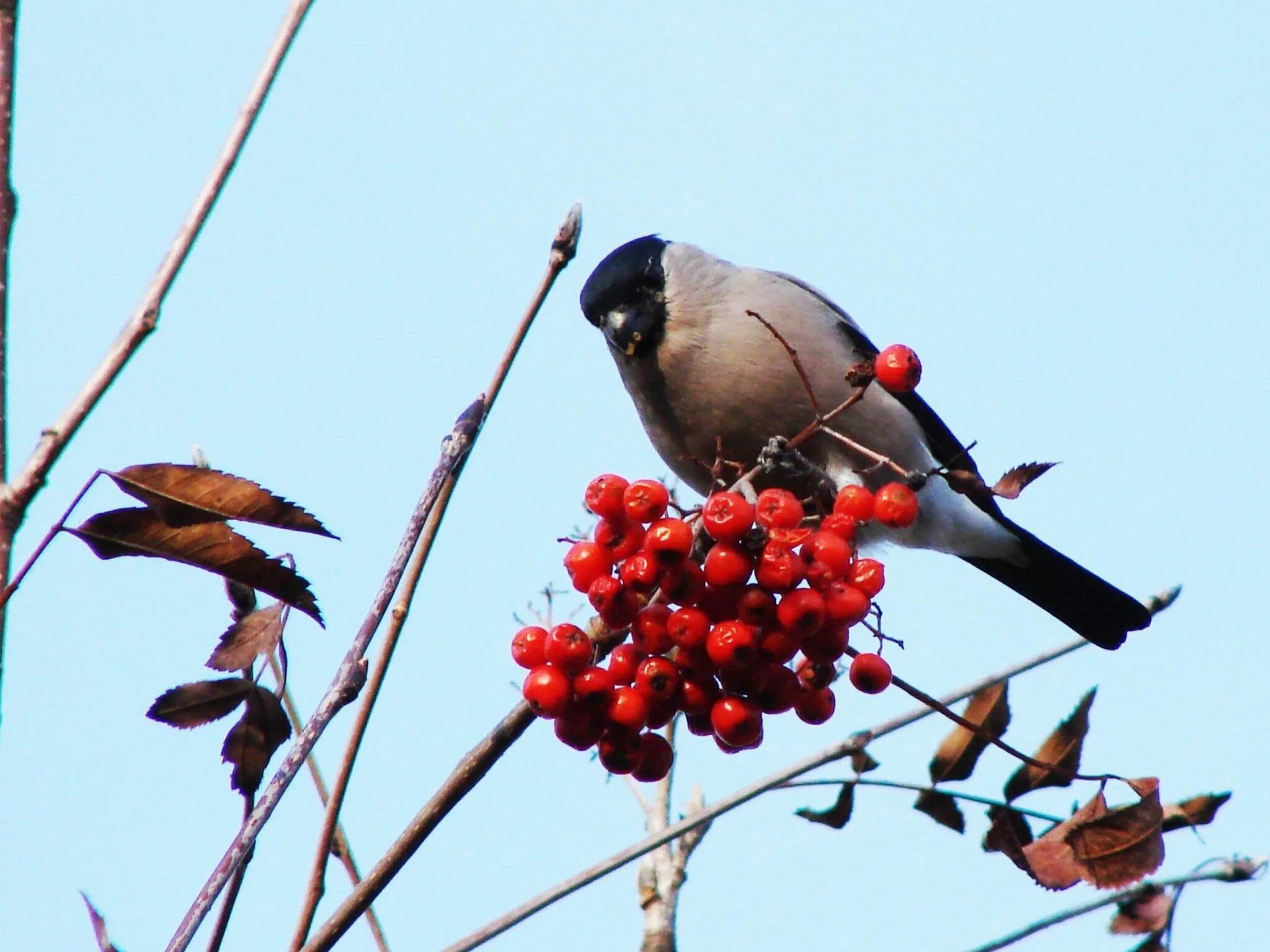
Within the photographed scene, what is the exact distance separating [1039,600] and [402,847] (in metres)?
3.85

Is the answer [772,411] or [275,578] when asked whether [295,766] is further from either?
[772,411]

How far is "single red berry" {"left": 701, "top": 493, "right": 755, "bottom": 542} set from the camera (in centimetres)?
195

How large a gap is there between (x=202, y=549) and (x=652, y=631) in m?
0.75

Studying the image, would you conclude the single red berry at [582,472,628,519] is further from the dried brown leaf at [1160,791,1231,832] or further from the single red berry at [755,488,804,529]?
the dried brown leaf at [1160,791,1231,832]

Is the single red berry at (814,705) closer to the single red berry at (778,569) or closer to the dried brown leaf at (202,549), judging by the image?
the single red berry at (778,569)

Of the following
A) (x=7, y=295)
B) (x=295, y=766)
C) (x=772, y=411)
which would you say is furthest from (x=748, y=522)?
(x=772, y=411)

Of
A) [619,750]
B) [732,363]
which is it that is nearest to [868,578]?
[619,750]

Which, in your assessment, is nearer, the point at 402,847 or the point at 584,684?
the point at 402,847

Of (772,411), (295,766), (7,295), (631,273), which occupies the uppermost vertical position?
(631,273)

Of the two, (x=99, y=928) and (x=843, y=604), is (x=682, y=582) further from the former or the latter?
(x=99, y=928)

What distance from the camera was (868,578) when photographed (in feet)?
6.63

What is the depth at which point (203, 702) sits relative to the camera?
164 cm

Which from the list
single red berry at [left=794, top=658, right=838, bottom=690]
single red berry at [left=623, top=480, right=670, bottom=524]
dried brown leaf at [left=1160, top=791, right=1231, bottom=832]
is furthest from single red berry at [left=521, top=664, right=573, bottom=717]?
dried brown leaf at [left=1160, top=791, right=1231, bottom=832]

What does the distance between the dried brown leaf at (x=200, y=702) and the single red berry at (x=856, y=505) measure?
95 centimetres
